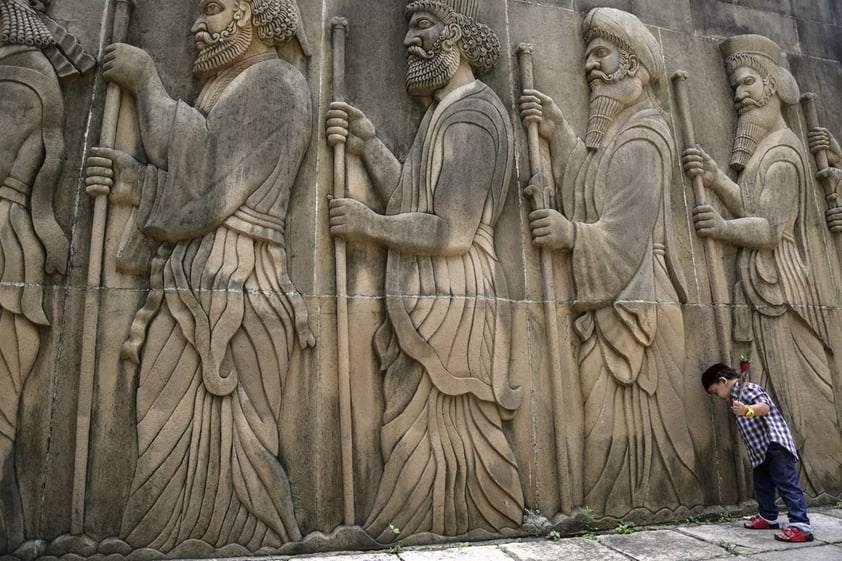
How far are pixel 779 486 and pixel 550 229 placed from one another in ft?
10.6

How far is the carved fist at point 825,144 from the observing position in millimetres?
7926

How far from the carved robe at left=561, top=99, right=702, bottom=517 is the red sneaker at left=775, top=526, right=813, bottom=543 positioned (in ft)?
3.09

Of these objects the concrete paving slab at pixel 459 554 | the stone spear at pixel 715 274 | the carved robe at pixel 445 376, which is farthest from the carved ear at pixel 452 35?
the concrete paving slab at pixel 459 554

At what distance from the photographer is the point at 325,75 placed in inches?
246

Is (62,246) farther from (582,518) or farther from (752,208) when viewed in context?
(752,208)

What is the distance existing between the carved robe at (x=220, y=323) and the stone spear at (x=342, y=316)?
0.39 metres

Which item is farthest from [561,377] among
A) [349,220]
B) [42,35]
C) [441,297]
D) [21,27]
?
[21,27]

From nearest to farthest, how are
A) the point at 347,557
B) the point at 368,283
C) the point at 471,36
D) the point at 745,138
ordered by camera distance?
1. the point at 347,557
2. the point at 368,283
3. the point at 471,36
4. the point at 745,138

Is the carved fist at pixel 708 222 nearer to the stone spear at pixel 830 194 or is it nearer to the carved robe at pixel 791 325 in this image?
the carved robe at pixel 791 325

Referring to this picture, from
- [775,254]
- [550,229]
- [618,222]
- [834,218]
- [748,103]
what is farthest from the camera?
[834,218]

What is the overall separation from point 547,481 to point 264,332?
310cm

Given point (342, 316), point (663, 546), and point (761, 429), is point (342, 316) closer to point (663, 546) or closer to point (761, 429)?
point (663, 546)

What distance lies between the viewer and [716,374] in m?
5.91

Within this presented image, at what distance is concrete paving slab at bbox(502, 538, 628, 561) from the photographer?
4914 millimetres
